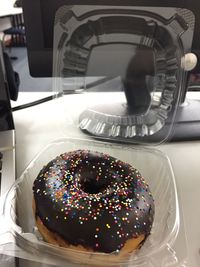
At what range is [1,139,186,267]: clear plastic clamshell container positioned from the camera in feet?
1.25

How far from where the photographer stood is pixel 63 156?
19.2 inches

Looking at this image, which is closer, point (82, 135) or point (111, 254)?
point (111, 254)

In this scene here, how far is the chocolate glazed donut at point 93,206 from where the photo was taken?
14.7 inches

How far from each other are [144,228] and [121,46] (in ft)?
1.19

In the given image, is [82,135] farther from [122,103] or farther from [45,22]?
[45,22]

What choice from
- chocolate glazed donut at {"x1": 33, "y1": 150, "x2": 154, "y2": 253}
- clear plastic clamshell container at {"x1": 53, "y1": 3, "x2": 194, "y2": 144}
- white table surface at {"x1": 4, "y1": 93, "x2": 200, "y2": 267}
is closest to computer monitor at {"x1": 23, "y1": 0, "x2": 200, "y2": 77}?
clear plastic clamshell container at {"x1": 53, "y1": 3, "x2": 194, "y2": 144}

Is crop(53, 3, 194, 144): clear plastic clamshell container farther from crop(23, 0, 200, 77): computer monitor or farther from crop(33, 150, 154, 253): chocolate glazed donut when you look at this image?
crop(33, 150, 154, 253): chocolate glazed donut

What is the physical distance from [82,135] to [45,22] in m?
0.24

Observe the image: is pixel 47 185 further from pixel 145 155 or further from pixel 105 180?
pixel 145 155

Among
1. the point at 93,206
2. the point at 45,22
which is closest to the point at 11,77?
the point at 45,22

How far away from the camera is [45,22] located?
0.57 meters

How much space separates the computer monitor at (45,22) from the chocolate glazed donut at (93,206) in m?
0.24

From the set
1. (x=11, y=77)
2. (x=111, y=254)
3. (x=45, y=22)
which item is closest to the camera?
(x=111, y=254)

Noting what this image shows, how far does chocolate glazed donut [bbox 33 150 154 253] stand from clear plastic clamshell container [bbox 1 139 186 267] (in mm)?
14
